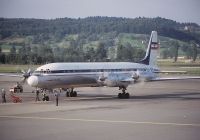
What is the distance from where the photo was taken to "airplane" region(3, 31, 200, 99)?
135 ft

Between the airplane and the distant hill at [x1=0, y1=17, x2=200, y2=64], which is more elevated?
the distant hill at [x1=0, y1=17, x2=200, y2=64]

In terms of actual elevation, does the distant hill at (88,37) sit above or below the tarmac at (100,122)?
above

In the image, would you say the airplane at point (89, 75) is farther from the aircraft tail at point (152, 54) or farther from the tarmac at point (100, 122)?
the tarmac at point (100, 122)

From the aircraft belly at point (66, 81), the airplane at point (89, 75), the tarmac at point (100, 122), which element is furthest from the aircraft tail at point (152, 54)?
the tarmac at point (100, 122)

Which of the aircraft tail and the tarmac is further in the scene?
the aircraft tail

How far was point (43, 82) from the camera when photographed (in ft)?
133

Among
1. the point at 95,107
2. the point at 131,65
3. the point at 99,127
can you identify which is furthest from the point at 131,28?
the point at 99,127

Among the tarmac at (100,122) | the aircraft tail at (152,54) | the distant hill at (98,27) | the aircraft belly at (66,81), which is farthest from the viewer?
the distant hill at (98,27)

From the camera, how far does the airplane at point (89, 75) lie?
41.2 m

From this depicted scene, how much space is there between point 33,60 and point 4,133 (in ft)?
216

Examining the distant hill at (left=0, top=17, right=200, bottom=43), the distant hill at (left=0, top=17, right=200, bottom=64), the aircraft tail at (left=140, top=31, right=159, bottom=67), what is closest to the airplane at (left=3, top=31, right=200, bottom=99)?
the aircraft tail at (left=140, top=31, right=159, bottom=67)

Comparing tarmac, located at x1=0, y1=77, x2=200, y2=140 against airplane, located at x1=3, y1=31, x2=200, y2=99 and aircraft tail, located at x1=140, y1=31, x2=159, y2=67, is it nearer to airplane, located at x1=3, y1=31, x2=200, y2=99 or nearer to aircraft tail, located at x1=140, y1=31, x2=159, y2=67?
airplane, located at x1=3, y1=31, x2=200, y2=99

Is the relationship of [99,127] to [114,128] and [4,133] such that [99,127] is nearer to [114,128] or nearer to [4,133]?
[114,128]

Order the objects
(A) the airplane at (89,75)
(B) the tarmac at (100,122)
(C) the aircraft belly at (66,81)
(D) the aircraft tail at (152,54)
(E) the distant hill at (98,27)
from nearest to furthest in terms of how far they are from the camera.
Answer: (B) the tarmac at (100,122), (C) the aircraft belly at (66,81), (A) the airplane at (89,75), (D) the aircraft tail at (152,54), (E) the distant hill at (98,27)
